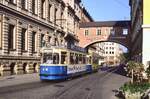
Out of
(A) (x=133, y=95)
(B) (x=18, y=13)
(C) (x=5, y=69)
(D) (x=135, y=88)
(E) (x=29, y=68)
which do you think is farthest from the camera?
(E) (x=29, y=68)

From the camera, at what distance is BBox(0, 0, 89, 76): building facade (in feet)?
115

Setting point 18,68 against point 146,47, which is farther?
point 18,68

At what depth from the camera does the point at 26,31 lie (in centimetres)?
4238

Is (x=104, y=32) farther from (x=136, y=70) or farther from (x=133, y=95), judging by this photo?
(x=133, y=95)

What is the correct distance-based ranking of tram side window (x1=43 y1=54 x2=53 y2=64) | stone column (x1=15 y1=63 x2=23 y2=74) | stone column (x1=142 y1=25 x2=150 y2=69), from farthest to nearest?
1. stone column (x1=15 y1=63 x2=23 y2=74)
2. stone column (x1=142 y1=25 x2=150 y2=69)
3. tram side window (x1=43 y1=54 x2=53 y2=64)

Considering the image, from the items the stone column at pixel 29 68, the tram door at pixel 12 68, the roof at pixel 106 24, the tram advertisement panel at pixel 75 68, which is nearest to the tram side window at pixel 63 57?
the tram advertisement panel at pixel 75 68

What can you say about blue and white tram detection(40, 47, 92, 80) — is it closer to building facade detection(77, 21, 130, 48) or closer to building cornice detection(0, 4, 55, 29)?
building cornice detection(0, 4, 55, 29)

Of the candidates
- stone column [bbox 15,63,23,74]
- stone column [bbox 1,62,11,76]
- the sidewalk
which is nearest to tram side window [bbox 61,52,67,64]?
the sidewalk

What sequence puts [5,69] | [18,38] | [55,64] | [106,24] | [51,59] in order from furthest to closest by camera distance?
1. [106,24]
2. [18,38]
3. [5,69]
4. [51,59]
5. [55,64]

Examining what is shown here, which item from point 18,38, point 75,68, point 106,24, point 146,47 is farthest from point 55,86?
point 106,24

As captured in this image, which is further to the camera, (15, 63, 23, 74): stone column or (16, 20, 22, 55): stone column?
(16, 20, 22, 55): stone column

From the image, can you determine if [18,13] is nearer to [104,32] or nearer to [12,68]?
[12,68]

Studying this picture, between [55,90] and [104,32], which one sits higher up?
[104,32]

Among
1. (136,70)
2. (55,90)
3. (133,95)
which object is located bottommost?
(55,90)
